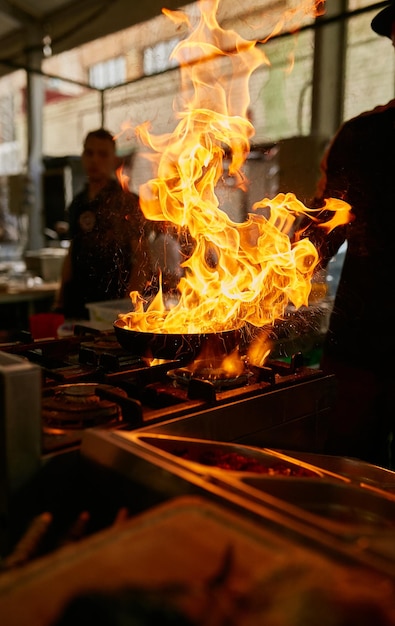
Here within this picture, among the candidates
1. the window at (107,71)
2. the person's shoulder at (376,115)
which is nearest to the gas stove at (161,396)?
the person's shoulder at (376,115)

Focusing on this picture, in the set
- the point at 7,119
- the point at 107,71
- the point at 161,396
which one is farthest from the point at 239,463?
the point at 7,119

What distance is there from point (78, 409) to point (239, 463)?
0.45 metres

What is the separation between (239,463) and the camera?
1.37m

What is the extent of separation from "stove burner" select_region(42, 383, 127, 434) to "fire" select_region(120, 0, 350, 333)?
0.42 meters

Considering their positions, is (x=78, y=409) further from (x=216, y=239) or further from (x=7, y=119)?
(x=7, y=119)

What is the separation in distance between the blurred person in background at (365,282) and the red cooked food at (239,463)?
1.63m

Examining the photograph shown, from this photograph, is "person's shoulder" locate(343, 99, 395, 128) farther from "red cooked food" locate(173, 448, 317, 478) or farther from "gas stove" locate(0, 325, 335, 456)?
"red cooked food" locate(173, 448, 317, 478)

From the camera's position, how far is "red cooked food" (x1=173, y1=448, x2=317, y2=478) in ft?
4.41

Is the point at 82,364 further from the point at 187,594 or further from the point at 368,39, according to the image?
the point at 368,39

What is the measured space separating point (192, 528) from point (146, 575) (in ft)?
0.40

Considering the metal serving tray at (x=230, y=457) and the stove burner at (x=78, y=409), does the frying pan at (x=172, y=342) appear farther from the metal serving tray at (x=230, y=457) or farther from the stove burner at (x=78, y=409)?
the metal serving tray at (x=230, y=457)

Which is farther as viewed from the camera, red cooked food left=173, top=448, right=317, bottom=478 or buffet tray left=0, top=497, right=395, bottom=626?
red cooked food left=173, top=448, right=317, bottom=478

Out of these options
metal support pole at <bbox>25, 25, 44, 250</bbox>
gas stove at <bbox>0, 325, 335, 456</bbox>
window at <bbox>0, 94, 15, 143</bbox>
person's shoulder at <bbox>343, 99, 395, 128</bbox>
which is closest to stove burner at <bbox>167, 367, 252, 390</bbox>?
gas stove at <bbox>0, 325, 335, 456</bbox>

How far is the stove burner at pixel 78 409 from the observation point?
1.44m
